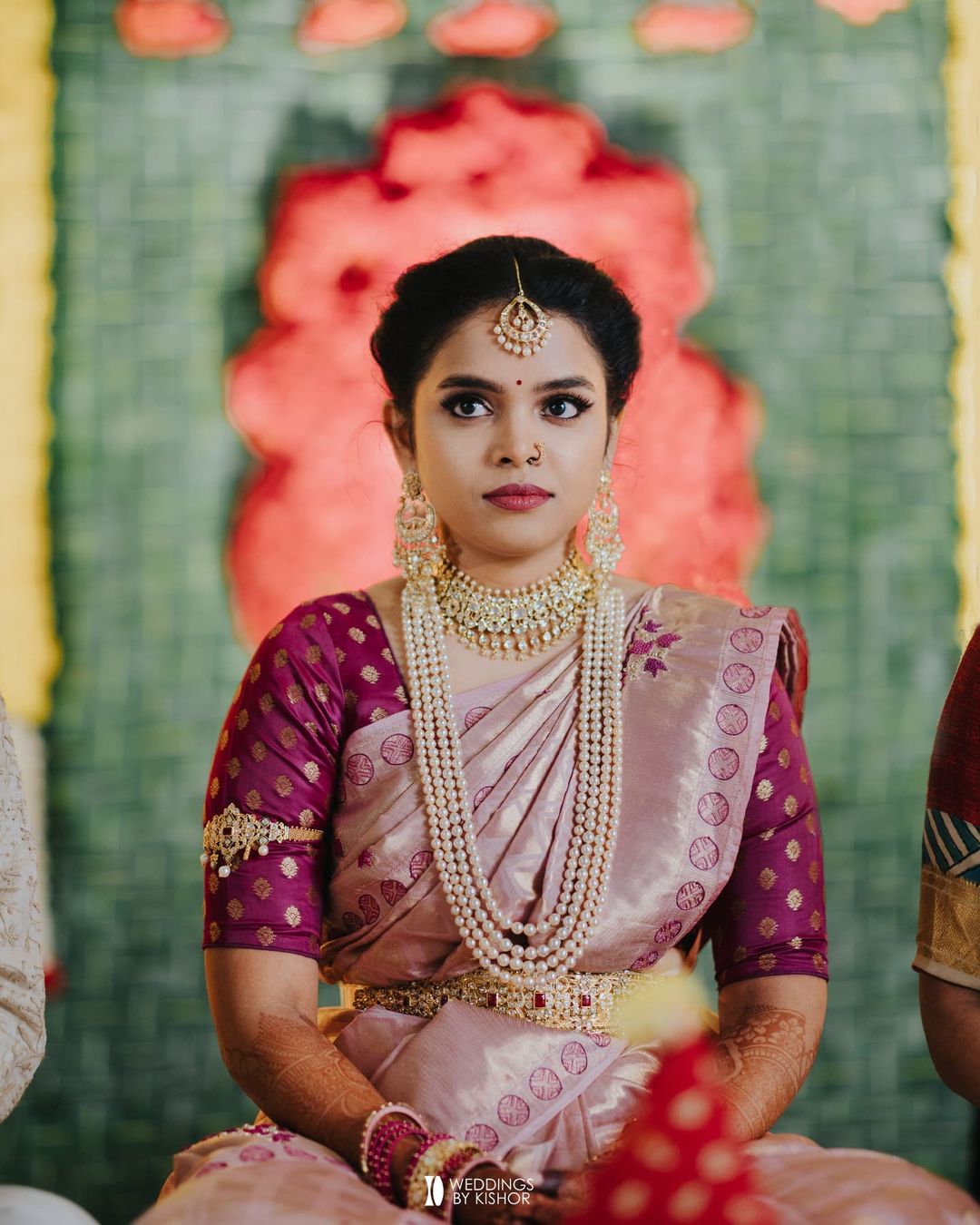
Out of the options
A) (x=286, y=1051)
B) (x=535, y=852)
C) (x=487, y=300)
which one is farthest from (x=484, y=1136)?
(x=487, y=300)

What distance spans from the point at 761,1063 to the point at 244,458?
1.74 metres

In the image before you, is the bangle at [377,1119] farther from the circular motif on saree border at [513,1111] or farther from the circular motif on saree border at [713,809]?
the circular motif on saree border at [713,809]

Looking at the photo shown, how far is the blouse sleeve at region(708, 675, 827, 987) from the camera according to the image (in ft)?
6.56

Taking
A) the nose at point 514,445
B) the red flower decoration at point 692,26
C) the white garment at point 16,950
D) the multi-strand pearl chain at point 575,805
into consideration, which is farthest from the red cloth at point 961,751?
the red flower decoration at point 692,26

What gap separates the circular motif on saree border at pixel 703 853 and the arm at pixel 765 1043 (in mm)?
166

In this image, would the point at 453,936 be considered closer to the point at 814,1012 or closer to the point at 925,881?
the point at 814,1012

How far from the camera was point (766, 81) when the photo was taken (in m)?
3.17

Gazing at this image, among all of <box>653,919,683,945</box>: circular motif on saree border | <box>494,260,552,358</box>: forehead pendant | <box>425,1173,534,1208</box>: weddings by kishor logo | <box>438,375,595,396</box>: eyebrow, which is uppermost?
<box>494,260,552,358</box>: forehead pendant

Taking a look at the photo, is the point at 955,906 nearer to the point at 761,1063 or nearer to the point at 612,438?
the point at 761,1063

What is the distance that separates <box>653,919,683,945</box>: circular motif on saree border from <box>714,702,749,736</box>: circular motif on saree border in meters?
0.26

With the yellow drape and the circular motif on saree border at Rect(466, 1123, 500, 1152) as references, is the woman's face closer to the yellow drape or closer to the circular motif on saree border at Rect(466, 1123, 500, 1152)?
the circular motif on saree border at Rect(466, 1123, 500, 1152)

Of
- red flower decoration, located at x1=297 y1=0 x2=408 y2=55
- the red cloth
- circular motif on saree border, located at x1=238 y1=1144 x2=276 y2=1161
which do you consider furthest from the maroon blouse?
red flower decoration, located at x1=297 y1=0 x2=408 y2=55

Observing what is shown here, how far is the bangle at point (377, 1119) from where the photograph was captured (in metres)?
1.68

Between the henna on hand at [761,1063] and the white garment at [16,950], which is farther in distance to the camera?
the henna on hand at [761,1063]
